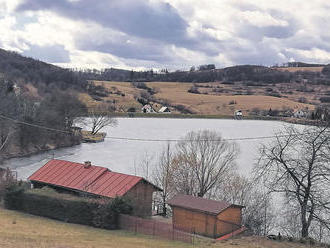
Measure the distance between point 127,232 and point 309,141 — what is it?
11671mm

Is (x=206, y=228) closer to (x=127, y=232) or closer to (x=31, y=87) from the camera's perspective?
(x=127, y=232)

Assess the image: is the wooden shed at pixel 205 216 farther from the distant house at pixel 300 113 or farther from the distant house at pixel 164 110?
the distant house at pixel 164 110

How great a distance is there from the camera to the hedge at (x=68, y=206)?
79.6ft

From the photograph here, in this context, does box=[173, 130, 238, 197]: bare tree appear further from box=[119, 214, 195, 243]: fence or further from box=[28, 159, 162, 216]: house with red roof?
box=[119, 214, 195, 243]: fence

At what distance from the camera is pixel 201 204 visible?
25359 millimetres

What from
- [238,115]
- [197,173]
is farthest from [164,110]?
[197,173]

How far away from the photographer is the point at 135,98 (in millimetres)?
172750

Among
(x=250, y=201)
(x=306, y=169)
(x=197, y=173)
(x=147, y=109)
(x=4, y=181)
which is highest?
(x=147, y=109)

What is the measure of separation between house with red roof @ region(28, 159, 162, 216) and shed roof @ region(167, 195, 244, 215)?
9.21ft

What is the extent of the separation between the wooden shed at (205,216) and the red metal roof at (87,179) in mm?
4114

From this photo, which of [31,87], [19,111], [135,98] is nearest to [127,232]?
[19,111]

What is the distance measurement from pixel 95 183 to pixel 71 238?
968 centimetres

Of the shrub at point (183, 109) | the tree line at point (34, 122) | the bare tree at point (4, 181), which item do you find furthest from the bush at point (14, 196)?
the shrub at point (183, 109)

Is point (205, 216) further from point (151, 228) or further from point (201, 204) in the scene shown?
point (151, 228)
